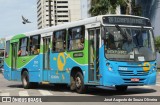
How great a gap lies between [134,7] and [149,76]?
35371mm

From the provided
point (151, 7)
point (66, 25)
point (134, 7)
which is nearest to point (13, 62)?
point (66, 25)

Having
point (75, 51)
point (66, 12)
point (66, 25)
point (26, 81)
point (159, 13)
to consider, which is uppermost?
point (66, 12)

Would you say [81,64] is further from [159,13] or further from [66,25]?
[159,13]

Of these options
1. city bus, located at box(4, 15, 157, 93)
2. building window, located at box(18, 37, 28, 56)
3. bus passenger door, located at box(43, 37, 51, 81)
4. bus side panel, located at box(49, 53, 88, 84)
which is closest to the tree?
building window, located at box(18, 37, 28, 56)

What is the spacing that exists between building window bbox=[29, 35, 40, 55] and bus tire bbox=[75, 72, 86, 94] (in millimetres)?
4566

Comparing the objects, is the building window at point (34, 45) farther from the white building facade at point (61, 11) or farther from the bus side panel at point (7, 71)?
the white building facade at point (61, 11)

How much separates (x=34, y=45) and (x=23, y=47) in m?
1.63

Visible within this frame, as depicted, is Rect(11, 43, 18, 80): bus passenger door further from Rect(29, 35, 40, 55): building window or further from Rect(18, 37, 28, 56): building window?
Rect(29, 35, 40, 55): building window

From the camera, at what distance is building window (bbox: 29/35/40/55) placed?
865 inches

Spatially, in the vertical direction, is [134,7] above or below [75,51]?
above

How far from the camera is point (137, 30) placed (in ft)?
55.4

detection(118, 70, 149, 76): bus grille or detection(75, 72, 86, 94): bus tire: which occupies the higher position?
detection(118, 70, 149, 76): bus grille

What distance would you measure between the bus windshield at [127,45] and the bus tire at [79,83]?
6.21 feet

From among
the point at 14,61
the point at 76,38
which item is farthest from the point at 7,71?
the point at 76,38
